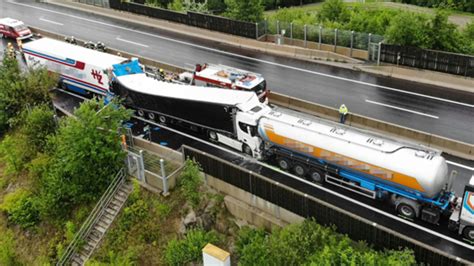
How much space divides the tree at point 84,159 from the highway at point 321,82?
1473 centimetres

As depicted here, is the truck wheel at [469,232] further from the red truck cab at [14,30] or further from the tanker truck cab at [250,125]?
the red truck cab at [14,30]

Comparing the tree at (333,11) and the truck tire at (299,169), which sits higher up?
the tree at (333,11)

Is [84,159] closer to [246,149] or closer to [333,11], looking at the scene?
[246,149]

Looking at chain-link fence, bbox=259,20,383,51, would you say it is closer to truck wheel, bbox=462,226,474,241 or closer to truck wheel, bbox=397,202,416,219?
truck wheel, bbox=397,202,416,219

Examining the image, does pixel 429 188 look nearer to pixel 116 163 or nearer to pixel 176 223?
pixel 176 223

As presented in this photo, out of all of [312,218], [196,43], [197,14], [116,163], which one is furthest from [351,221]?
[197,14]

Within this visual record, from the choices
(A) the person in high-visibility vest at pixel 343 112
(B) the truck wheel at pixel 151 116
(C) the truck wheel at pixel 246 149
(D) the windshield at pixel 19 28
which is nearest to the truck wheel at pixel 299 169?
(C) the truck wheel at pixel 246 149

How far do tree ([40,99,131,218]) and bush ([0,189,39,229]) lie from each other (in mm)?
2194

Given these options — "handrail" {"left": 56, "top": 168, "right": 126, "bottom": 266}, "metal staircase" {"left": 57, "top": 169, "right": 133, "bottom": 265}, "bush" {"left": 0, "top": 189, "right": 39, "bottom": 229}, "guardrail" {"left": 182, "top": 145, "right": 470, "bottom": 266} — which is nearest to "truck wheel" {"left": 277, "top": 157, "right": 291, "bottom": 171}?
"guardrail" {"left": 182, "top": 145, "right": 470, "bottom": 266}

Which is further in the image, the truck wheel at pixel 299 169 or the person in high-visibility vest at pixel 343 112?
the person in high-visibility vest at pixel 343 112

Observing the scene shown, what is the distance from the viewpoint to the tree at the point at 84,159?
1066 inches

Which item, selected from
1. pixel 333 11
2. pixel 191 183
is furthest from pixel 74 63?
pixel 333 11

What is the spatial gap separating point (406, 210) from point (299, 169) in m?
6.00

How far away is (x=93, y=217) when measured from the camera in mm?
27312
